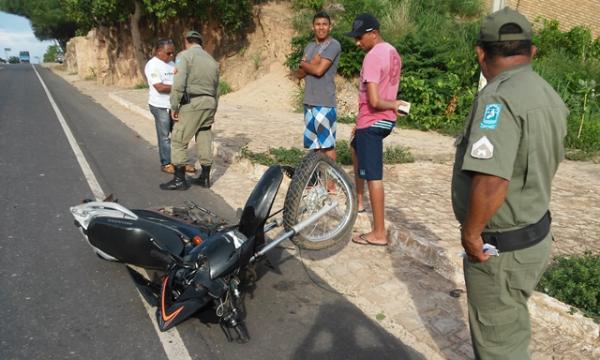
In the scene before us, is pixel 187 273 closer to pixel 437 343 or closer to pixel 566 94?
pixel 437 343

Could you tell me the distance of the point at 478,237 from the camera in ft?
6.48

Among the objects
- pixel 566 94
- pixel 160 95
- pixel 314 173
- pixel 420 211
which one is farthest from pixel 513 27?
pixel 566 94

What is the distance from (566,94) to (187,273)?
10.0m

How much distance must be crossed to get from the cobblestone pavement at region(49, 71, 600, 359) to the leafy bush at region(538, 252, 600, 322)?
0.14 metres

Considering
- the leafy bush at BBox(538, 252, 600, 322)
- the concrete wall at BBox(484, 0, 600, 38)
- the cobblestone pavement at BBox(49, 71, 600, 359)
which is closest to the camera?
the cobblestone pavement at BBox(49, 71, 600, 359)

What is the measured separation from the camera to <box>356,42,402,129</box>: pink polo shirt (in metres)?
4.00

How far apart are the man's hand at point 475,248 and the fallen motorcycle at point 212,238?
1.53 meters

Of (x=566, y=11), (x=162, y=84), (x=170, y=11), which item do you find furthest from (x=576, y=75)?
(x=170, y=11)

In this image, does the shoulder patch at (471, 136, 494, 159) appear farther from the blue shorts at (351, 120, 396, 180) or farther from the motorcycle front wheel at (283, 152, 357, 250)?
the blue shorts at (351, 120, 396, 180)

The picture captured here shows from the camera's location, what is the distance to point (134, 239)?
3385mm

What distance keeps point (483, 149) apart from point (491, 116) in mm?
129

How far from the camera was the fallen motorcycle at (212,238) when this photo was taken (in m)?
2.99

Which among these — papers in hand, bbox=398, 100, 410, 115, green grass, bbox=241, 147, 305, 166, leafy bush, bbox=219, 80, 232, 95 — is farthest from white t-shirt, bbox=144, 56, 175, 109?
leafy bush, bbox=219, 80, 232, 95

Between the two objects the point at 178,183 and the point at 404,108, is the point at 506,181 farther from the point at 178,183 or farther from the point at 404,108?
the point at 178,183
